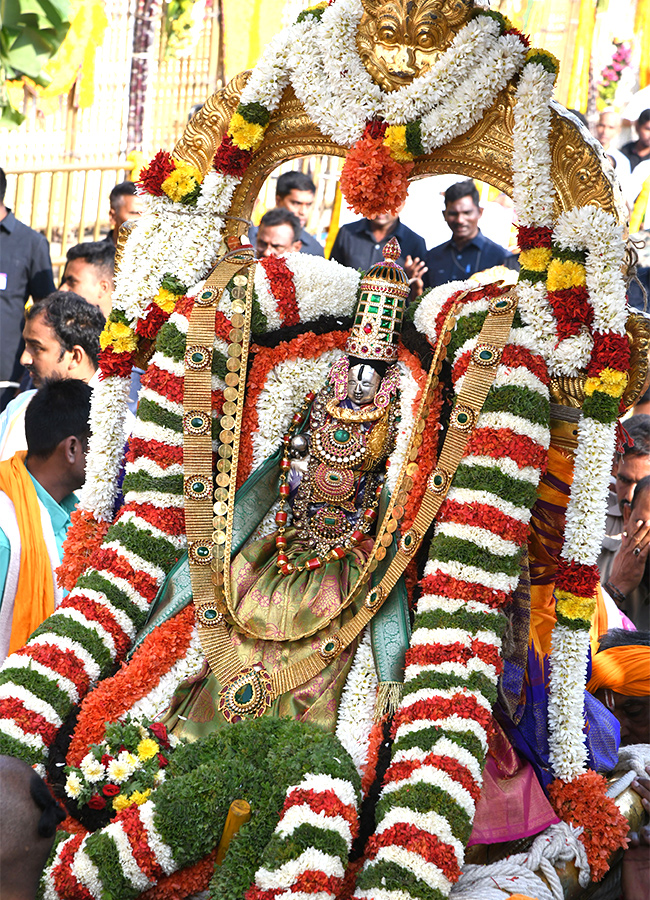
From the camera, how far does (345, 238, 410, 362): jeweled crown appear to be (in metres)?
3.63

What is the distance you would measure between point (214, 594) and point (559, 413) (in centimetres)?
140

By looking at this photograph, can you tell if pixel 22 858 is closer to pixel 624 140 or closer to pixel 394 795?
pixel 394 795

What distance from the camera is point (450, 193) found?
6.88m

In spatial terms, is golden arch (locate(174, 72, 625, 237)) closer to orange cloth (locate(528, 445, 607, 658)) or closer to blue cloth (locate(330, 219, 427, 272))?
orange cloth (locate(528, 445, 607, 658))

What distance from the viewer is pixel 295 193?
23.5 ft

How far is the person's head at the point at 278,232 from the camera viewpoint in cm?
645

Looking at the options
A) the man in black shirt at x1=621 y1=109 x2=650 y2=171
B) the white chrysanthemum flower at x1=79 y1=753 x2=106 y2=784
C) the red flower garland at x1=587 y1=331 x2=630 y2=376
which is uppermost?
the man in black shirt at x1=621 y1=109 x2=650 y2=171

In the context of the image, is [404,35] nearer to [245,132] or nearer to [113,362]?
[245,132]

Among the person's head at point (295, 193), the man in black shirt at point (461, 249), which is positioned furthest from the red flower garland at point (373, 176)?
the person's head at point (295, 193)

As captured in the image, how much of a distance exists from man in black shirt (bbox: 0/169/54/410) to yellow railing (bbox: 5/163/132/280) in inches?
127

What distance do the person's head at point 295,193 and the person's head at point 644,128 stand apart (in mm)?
4169

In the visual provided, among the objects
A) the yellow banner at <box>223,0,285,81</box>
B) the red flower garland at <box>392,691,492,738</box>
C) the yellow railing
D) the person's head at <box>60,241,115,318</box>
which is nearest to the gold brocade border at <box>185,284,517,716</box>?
the red flower garland at <box>392,691,492,738</box>

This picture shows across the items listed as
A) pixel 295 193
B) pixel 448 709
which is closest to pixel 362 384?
pixel 448 709

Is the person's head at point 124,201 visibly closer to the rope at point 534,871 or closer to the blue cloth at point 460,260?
the blue cloth at point 460,260
